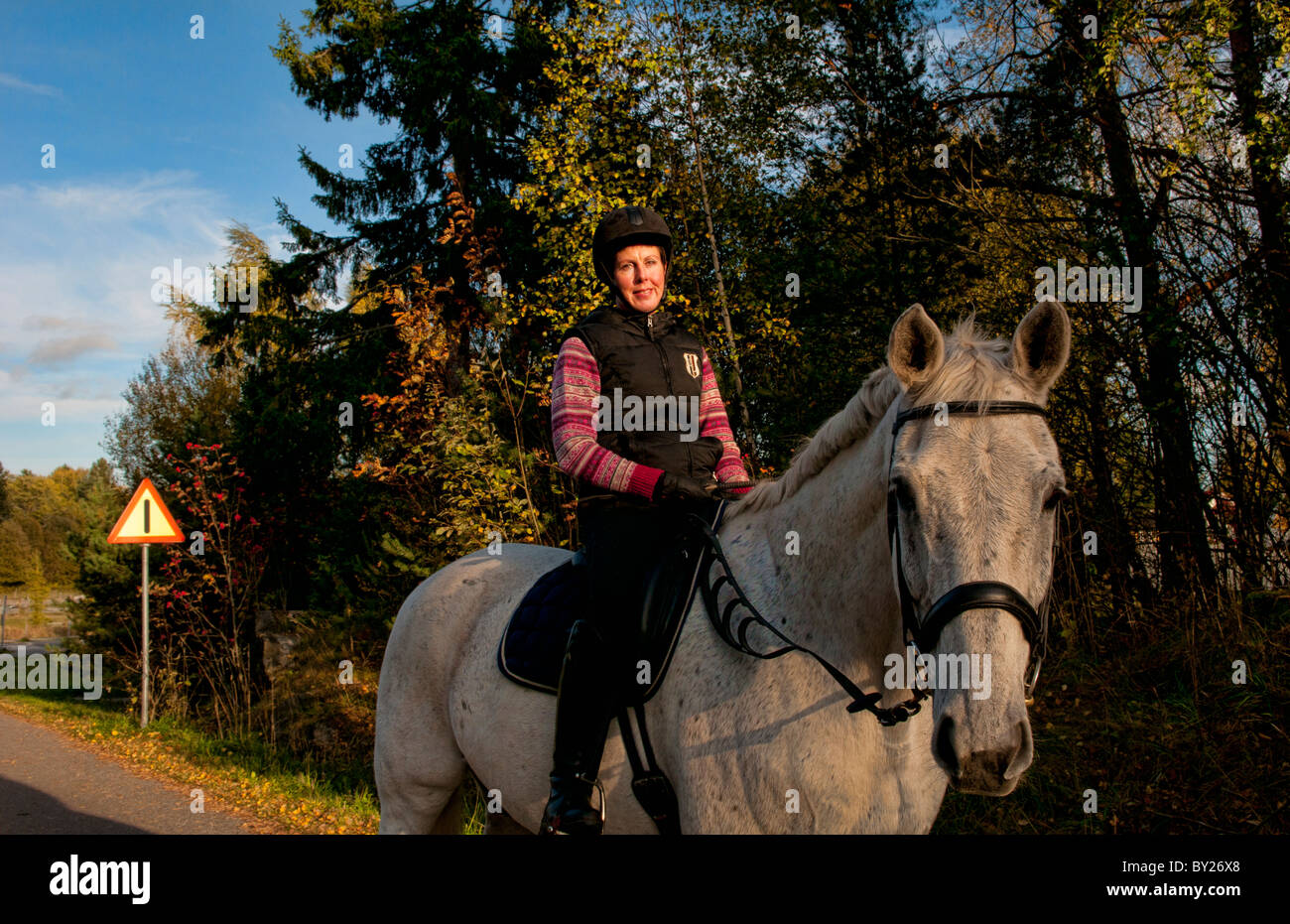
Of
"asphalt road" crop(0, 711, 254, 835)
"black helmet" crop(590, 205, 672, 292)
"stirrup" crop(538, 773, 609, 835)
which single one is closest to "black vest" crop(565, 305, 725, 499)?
"black helmet" crop(590, 205, 672, 292)

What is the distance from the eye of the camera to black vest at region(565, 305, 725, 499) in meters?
2.75

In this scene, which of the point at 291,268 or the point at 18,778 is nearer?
the point at 18,778

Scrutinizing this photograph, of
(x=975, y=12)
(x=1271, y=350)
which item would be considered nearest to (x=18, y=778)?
(x=1271, y=350)

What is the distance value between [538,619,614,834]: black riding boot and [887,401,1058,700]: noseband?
39.9 inches

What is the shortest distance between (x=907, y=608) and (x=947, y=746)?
35 centimetres

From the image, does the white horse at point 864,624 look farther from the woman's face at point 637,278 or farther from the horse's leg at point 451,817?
the woman's face at point 637,278

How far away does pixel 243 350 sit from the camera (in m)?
14.0

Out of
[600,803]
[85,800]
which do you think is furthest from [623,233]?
[85,800]

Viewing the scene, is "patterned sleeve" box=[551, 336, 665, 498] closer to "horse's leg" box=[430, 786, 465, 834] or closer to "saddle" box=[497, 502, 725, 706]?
"saddle" box=[497, 502, 725, 706]

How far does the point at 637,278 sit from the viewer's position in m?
3.01

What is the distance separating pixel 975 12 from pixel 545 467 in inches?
287
